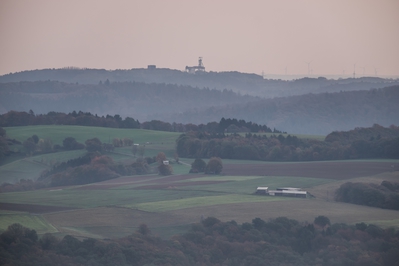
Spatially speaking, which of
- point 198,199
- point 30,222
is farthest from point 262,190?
point 30,222

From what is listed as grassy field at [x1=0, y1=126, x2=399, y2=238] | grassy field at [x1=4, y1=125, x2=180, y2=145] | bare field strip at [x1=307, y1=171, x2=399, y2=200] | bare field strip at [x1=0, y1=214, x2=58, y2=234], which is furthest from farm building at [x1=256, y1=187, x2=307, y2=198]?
grassy field at [x1=4, y1=125, x2=180, y2=145]

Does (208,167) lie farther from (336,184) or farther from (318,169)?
(336,184)

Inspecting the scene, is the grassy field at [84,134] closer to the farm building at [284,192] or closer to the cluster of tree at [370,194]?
the farm building at [284,192]

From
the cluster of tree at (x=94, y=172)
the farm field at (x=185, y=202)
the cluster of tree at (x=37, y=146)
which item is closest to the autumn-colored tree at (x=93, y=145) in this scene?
the cluster of tree at (x=37, y=146)

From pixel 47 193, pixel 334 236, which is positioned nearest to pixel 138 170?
pixel 47 193

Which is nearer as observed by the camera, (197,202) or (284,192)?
(197,202)
